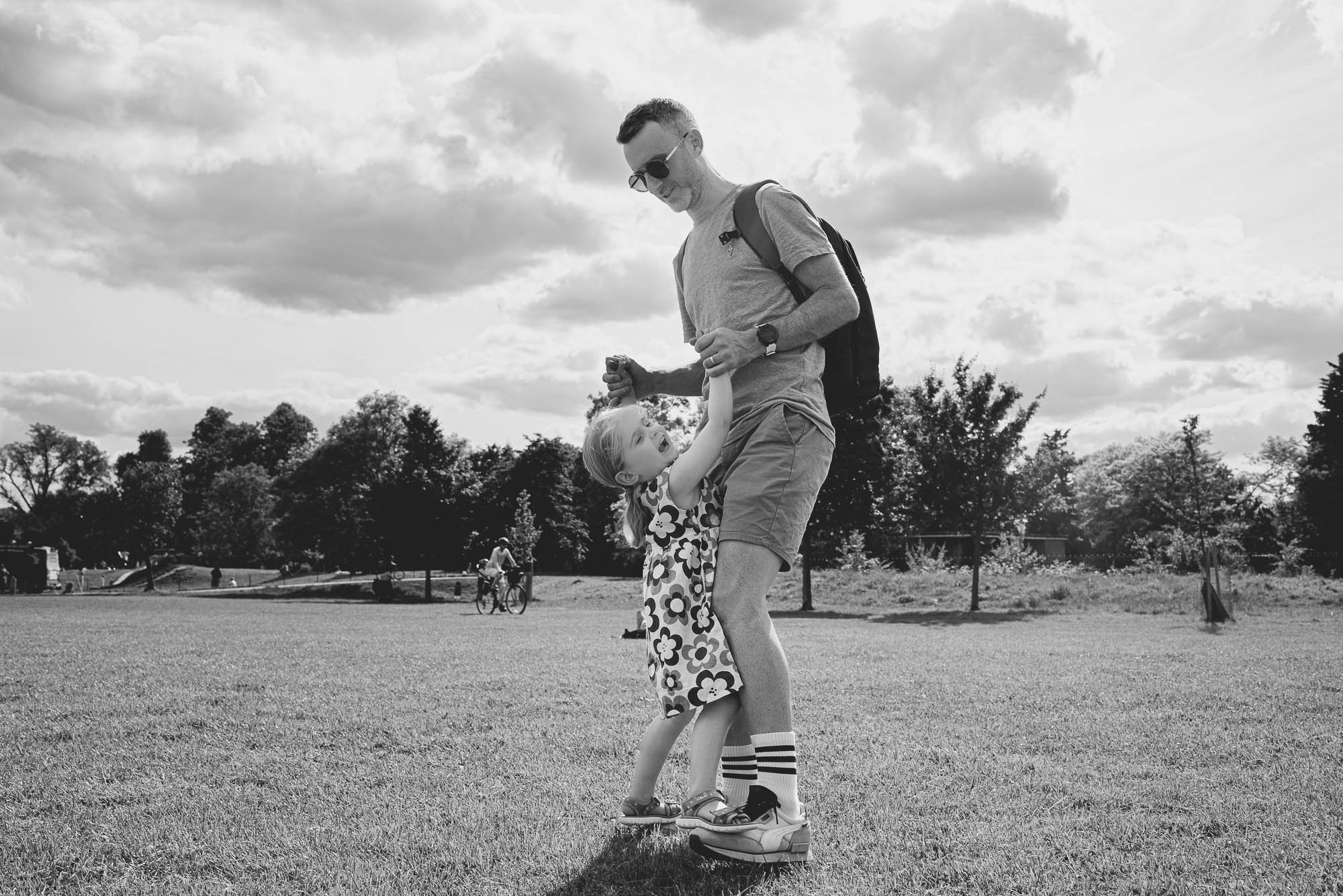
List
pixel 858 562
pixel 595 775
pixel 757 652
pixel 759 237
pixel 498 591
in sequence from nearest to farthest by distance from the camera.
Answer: pixel 757 652 < pixel 759 237 < pixel 595 775 < pixel 498 591 < pixel 858 562

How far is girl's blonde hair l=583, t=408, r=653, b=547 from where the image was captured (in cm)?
332

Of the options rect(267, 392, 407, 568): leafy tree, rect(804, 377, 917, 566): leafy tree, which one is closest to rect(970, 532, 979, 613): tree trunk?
rect(804, 377, 917, 566): leafy tree

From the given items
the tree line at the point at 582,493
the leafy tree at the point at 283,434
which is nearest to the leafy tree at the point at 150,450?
the tree line at the point at 582,493

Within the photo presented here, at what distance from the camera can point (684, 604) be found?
3221 mm

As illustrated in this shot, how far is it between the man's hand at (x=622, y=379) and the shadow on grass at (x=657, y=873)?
5.34 ft

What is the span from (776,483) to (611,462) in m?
0.61

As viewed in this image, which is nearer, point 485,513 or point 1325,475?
point 485,513

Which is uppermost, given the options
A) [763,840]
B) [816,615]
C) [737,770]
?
[737,770]

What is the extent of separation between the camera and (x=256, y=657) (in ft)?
31.9

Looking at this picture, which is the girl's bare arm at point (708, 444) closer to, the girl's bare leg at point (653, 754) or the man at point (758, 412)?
the man at point (758, 412)

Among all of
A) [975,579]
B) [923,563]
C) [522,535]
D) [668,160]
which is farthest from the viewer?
[522,535]

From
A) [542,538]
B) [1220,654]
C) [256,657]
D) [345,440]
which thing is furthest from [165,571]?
[1220,654]

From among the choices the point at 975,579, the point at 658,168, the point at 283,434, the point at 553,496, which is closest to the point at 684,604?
the point at 658,168

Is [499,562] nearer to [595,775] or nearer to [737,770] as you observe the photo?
[595,775]
